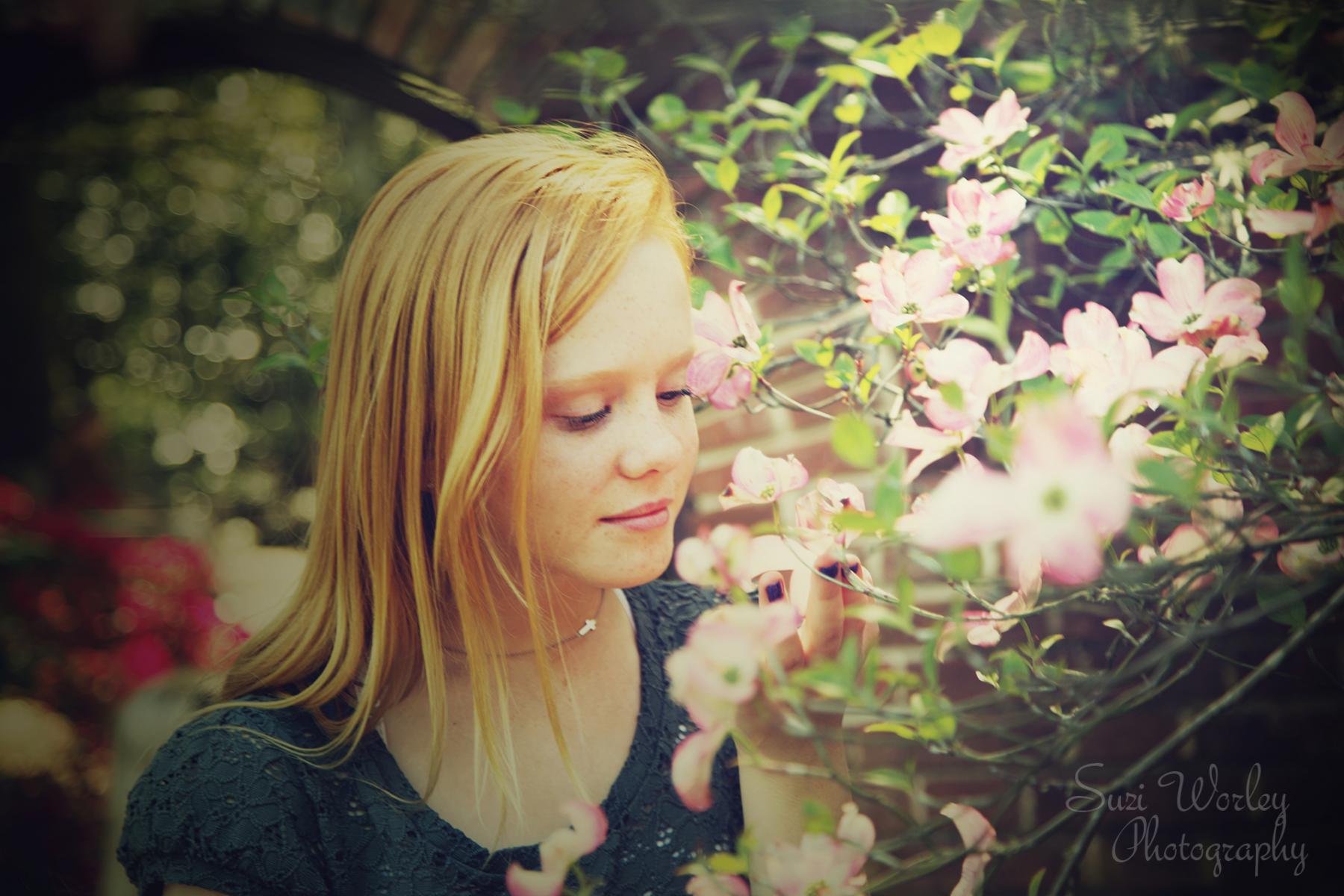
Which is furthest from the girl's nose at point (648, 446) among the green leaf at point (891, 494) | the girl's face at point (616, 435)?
the green leaf at point (891, 494)

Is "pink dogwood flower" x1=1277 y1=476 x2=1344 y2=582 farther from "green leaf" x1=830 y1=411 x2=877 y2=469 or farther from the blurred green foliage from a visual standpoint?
the blurred green foliage

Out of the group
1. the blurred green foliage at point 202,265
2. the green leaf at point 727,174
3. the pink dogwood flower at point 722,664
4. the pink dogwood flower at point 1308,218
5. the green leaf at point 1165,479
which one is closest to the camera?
the green leaf at point 1165,479

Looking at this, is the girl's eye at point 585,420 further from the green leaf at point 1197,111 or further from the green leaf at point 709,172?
the green leaf at point 1197,111

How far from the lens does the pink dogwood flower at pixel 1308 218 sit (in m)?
0.70

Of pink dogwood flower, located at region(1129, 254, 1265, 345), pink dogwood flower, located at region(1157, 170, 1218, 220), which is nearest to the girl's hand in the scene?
pink dogwood flower, located at region(1129, 254, 1265, 345)

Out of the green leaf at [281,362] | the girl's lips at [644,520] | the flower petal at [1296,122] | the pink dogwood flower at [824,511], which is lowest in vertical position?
the green leaf at [281,362]

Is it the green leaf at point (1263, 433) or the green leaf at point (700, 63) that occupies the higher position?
the green leaf at point (700, 63)

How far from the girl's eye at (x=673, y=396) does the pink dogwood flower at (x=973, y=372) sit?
0.21 meters

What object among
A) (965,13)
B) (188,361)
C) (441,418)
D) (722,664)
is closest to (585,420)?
(441,418)

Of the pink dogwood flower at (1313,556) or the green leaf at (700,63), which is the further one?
the green leaf at (700,63)

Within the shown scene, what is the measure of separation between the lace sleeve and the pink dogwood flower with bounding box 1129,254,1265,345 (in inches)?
31.6

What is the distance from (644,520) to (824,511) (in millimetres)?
154

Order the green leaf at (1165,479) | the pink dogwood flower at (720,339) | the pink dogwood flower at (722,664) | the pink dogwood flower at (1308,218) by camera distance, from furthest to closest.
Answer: the pink dogwood flower at (720,339), the pink dogwood flower at (1308,218), the pink dogwood flower at (722,664), the green leaf at (1165,479)

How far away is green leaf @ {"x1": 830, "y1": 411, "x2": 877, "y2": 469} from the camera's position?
0.55m
